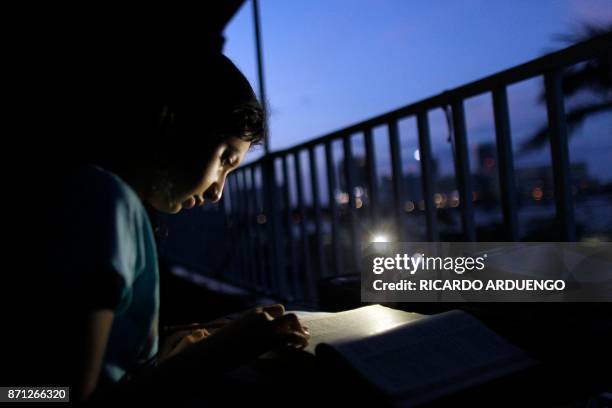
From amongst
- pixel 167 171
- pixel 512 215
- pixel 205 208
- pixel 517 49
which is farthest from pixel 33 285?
pixel 205 208

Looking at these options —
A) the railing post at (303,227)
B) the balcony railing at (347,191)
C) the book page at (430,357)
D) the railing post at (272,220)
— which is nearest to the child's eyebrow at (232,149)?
the book page at (430,357)

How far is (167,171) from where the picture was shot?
792 mm

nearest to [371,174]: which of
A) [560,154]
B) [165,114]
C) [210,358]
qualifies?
[560,154]

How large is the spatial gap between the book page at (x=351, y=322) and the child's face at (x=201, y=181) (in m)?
0.33

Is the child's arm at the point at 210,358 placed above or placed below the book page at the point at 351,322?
above

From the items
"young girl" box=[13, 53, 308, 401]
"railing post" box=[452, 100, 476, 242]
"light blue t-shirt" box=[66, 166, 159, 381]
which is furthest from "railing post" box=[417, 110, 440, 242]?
"light blue t-shirt" box=[66, 166, 159, 381]

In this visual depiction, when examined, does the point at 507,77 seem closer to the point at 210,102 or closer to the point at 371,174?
the point at 371,174

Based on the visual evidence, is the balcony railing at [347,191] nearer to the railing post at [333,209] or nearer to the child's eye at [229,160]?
the railing post at [333,209]

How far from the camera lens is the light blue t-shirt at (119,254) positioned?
0.51m

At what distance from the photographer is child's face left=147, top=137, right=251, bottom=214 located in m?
0.80

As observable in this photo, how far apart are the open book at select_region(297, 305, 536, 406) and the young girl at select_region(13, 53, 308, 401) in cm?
11

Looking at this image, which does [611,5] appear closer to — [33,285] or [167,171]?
[167,171]

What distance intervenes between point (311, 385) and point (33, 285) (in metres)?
0.37

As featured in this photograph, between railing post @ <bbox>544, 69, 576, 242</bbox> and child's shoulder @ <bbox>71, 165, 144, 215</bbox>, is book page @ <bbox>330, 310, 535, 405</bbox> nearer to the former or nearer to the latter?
child's shoulder @ <bbox>71, 165, 144, 215</bbox>
